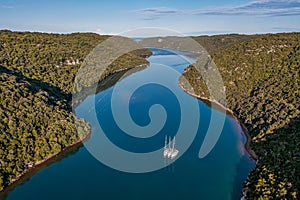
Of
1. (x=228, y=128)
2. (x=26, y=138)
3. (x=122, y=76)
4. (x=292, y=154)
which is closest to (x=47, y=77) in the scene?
(x=26, y=138)

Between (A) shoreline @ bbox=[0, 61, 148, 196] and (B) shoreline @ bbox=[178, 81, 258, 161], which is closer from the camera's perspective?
(A) shoreline @ bbox=[0, 61, 148, 196]

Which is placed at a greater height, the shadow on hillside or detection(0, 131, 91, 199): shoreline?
the shadow on hillside

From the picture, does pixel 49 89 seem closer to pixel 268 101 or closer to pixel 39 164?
pixel 39 164

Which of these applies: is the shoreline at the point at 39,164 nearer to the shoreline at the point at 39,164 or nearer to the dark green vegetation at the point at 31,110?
the shoreline at the point at 39,164

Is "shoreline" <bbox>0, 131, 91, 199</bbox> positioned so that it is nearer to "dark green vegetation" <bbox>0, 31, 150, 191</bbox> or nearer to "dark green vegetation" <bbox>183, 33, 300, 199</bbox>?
"dark green vegetation" <bbox>0, 31, 150, 191</bbox>

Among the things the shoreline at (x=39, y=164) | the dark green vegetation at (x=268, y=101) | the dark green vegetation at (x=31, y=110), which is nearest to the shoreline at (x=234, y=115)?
the dark green vegetation at (x=268, y=101)

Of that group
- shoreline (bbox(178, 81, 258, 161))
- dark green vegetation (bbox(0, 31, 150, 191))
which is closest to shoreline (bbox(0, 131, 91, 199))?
dark green vegetation (bbox(0, 31, 150, 191))

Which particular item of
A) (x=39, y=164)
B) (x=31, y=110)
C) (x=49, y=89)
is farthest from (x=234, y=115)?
(x=49, y=89)
